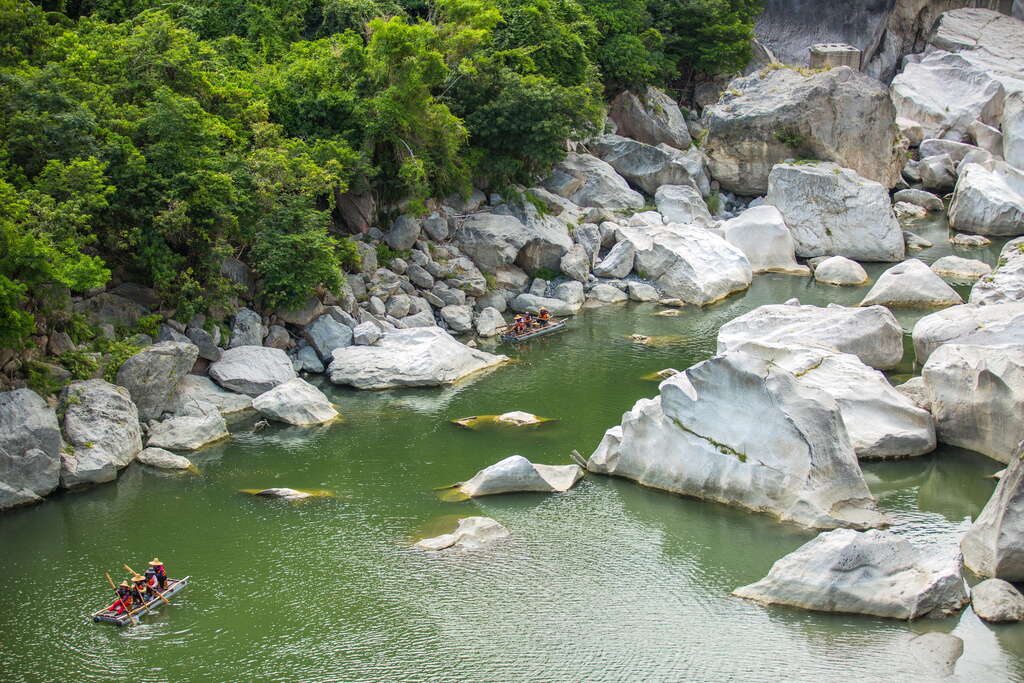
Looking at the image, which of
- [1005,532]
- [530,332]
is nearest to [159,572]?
[1005,532]

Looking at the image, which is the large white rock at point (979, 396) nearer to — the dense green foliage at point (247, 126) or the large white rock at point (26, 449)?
the dense green foliage at point (247, 126)

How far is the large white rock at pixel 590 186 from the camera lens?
43281 millimetres

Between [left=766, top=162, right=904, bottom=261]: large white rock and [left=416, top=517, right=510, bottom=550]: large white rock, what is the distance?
2756cm

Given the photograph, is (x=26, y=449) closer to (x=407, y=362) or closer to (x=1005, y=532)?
(x=407, y=362)

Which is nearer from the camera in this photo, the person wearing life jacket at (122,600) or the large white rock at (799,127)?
the person wearing life jacket at (122,600)

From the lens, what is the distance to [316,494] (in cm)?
2197

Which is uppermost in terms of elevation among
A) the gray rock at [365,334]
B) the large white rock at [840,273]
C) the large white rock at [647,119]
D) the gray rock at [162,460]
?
the large white rock at [647,119]

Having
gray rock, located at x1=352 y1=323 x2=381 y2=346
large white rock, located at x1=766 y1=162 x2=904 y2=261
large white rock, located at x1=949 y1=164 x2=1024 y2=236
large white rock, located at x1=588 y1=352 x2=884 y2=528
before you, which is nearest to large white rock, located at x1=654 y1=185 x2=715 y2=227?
large white rock, located at x1=766 y1=162 x2=904 y2=261

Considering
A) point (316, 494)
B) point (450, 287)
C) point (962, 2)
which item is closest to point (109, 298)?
point (316, 494)

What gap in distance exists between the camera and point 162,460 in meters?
23.3

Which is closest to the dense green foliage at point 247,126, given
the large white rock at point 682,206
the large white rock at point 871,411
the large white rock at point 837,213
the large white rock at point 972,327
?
the large white rock at point 682,206

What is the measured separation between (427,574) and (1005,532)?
1012cm

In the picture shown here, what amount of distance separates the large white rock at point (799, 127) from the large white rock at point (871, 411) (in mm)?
24835

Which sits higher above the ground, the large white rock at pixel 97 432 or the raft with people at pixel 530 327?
the large white rock at pixel 97 432
